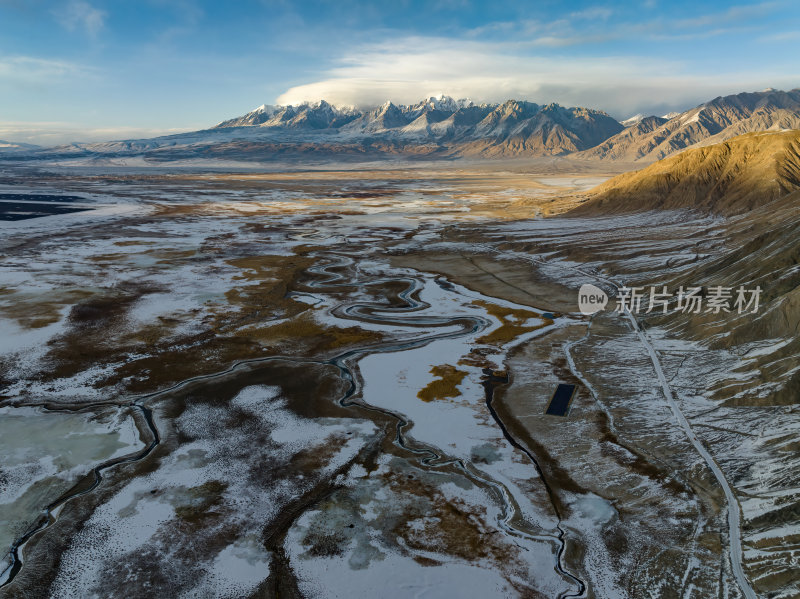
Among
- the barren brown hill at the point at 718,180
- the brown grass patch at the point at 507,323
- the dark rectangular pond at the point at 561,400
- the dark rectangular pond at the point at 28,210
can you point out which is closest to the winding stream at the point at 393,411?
the brown grass patch at the point at 507,323

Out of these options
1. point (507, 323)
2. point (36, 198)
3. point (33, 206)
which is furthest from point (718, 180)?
point (36, 198)

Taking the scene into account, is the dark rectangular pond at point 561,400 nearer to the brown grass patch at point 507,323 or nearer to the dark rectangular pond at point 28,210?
the brown grass patch at point 507,323

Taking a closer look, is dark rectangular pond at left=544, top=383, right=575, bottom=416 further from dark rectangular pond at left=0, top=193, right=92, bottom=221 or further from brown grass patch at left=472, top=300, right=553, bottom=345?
dark rectangular pond at left=0, top=193, right=92, bottom=221

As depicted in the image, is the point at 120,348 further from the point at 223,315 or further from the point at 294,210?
the point at 294,210

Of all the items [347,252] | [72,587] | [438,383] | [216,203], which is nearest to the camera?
[72,587]

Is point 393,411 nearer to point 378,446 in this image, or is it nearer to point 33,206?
point 378,446

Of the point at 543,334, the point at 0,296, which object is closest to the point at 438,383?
the point at 543,334
